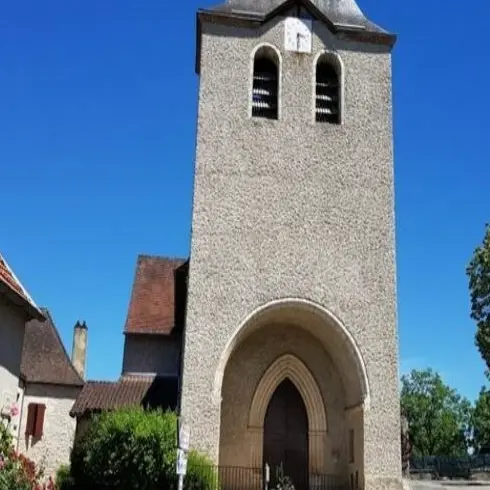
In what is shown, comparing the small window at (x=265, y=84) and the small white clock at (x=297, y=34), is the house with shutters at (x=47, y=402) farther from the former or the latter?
the small white clock at (x=297, y=34)

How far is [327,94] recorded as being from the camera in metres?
21.4

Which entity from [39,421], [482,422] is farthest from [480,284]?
[482,422]

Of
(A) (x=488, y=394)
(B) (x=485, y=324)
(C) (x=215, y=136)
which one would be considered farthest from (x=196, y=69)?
(A) (x=488, y=394)

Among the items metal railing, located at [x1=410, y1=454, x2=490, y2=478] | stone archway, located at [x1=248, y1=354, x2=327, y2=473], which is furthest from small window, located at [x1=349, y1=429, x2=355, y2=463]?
metal railing, located at [x1=410, y1=454, x2=490, y2=478]

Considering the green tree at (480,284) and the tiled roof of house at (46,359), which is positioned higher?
the green tree at (480,284)

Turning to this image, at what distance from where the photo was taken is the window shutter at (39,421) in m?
22.5

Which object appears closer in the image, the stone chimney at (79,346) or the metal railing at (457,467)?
the stone chimney at (79,346)

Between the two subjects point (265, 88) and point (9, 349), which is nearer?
point (9, 349)

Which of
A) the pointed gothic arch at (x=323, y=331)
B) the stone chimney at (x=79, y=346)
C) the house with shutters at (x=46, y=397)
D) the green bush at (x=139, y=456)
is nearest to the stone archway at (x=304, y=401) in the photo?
the pointed gothic arch at (x=323, y=331)

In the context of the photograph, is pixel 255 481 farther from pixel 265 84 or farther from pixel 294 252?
pixel 265 84

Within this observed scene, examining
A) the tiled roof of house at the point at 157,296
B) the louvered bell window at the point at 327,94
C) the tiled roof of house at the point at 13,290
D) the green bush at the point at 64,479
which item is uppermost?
the louvered bell window at the point at 327,94

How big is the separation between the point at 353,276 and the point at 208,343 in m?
4.36

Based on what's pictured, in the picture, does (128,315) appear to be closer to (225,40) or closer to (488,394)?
(225,40)

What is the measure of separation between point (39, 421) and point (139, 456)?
24.5 ft
